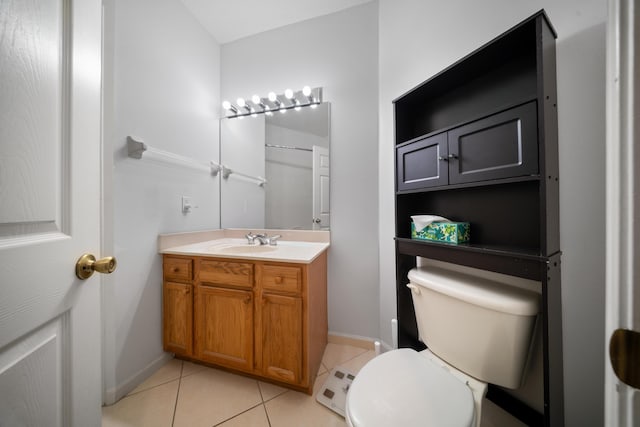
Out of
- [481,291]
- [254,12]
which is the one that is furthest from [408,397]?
[254,12]

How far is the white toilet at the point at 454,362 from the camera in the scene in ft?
2.14

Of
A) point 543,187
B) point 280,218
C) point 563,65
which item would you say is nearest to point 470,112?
point 563,65

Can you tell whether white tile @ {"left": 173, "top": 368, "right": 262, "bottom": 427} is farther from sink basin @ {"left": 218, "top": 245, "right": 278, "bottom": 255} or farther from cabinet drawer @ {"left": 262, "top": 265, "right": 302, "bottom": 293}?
sink basin @ {"left": 218, "top": 245, "right": 278, "bottom": 255}

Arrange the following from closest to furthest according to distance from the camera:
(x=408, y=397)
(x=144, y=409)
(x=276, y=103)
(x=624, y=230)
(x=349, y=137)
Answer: (x=624, y=230) → (x=408, y=397) → (x=144, y=409) → (x=349, y=137) → (x=276, y=103)

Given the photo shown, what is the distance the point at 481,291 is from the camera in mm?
784

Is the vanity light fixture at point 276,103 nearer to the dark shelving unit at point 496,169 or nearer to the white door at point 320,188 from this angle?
the white door at point 320,188

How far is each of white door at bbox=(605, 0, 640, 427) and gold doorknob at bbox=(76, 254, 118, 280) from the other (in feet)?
2.95

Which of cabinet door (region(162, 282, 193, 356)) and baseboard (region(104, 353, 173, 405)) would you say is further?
cabinet door (region(162, 282, 193, 356))

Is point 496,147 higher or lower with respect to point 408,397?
higher

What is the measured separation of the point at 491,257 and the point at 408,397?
560 millimetres

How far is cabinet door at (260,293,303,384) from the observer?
113 centimetres

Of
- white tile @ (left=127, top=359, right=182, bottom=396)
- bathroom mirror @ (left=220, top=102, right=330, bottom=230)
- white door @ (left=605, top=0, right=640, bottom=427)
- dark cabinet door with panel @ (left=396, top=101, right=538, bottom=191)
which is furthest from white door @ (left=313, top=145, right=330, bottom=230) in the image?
white door @ (left=605, top=0, right=640, bottom=427)

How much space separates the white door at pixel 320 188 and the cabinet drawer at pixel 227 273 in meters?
0.67

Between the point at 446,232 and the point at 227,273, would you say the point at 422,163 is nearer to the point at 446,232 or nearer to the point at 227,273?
the point at 446,232
